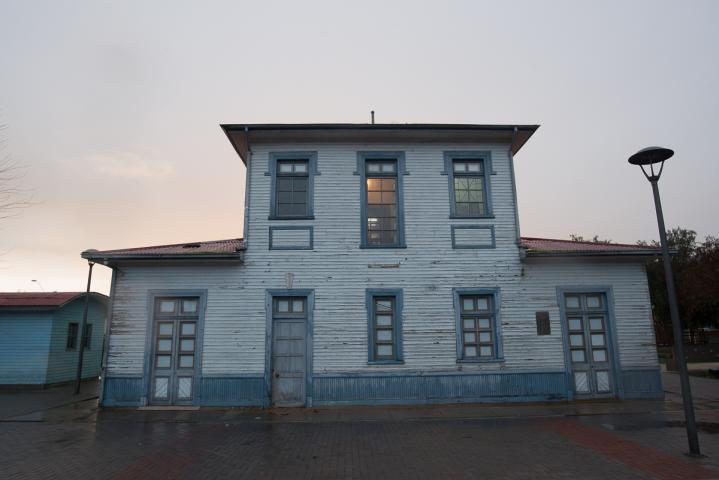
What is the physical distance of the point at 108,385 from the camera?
36.7ft

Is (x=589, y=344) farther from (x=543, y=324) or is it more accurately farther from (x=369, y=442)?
(x=369, y=442)

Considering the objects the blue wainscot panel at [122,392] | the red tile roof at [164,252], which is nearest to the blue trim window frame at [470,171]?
the red tile roof at [164,252]

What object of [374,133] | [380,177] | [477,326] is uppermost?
[374,133]

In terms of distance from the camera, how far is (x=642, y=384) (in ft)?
37.8

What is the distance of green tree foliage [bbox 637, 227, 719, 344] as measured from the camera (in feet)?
74.1

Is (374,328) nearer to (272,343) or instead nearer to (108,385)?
(272,343)

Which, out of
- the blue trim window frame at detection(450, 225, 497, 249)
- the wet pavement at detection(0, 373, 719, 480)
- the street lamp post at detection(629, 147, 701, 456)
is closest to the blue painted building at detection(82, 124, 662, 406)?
the blue trim window frame at detection(450, 225, 497, 249)

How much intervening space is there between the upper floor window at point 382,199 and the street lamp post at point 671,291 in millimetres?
5776

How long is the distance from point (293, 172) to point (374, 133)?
2.43 metres

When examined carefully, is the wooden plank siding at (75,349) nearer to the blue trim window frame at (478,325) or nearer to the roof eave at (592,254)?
the blue trim window frame at (478,325)

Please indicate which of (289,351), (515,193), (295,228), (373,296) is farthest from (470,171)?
(289,351)

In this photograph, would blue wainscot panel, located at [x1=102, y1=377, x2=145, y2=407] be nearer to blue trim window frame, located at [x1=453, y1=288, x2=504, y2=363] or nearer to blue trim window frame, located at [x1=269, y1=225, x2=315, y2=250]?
blue trim window frame, located at [x1=269, y1=225, x2=315, y2=250]

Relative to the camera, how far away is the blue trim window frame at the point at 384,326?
11336 millimetres

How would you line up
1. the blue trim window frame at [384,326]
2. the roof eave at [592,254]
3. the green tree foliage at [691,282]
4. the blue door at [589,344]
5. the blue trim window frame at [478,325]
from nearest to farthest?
the blue trim window frame at [384,326]
the blue trim window frame at [478,325]
the blue door at [589,344]
the roof eave at [592,254]
the green tree foliage at [691,282]
